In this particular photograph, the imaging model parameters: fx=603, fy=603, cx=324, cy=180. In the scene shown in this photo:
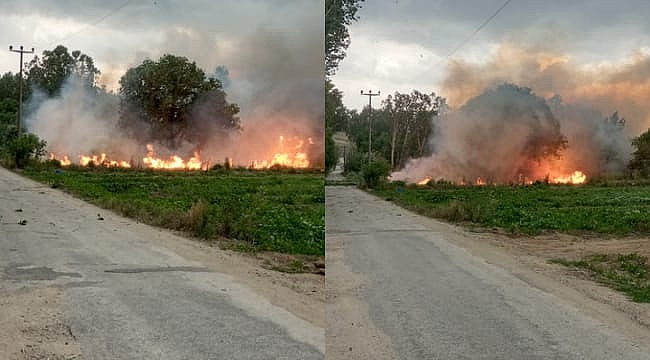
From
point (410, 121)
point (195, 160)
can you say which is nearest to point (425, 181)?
point (410, 121)

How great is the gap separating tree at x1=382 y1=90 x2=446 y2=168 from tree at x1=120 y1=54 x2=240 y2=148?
1.15 metres

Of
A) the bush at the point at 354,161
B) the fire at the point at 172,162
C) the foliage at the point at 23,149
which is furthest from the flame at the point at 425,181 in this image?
the foliage at the point at 23,149

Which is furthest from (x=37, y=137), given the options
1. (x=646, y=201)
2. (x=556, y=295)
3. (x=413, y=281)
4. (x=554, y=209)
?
(x=646, y=201)

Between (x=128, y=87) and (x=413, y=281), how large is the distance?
2101 mm

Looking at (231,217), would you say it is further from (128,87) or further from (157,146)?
(128,87)

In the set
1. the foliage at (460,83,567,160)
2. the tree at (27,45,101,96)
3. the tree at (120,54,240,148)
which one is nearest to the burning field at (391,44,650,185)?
the foliage at (460,83,567,160)

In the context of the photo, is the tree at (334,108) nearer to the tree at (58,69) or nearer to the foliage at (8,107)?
the tree at (58,69)

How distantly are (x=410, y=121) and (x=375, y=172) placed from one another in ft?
3.56

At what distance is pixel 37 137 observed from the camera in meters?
2.75

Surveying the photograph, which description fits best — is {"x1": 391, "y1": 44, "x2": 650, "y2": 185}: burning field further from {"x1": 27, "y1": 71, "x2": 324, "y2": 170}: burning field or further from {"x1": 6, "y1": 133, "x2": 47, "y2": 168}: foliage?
{"x1": 6, "y1": 133, "x2": 47, "y2": 168}: foliage

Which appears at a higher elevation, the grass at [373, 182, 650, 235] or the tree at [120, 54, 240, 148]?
the tree at [120, 54, 240, 148]

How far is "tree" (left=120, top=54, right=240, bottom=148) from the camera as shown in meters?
3.24

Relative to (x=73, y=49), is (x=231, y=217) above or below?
below

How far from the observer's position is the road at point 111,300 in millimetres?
2072
